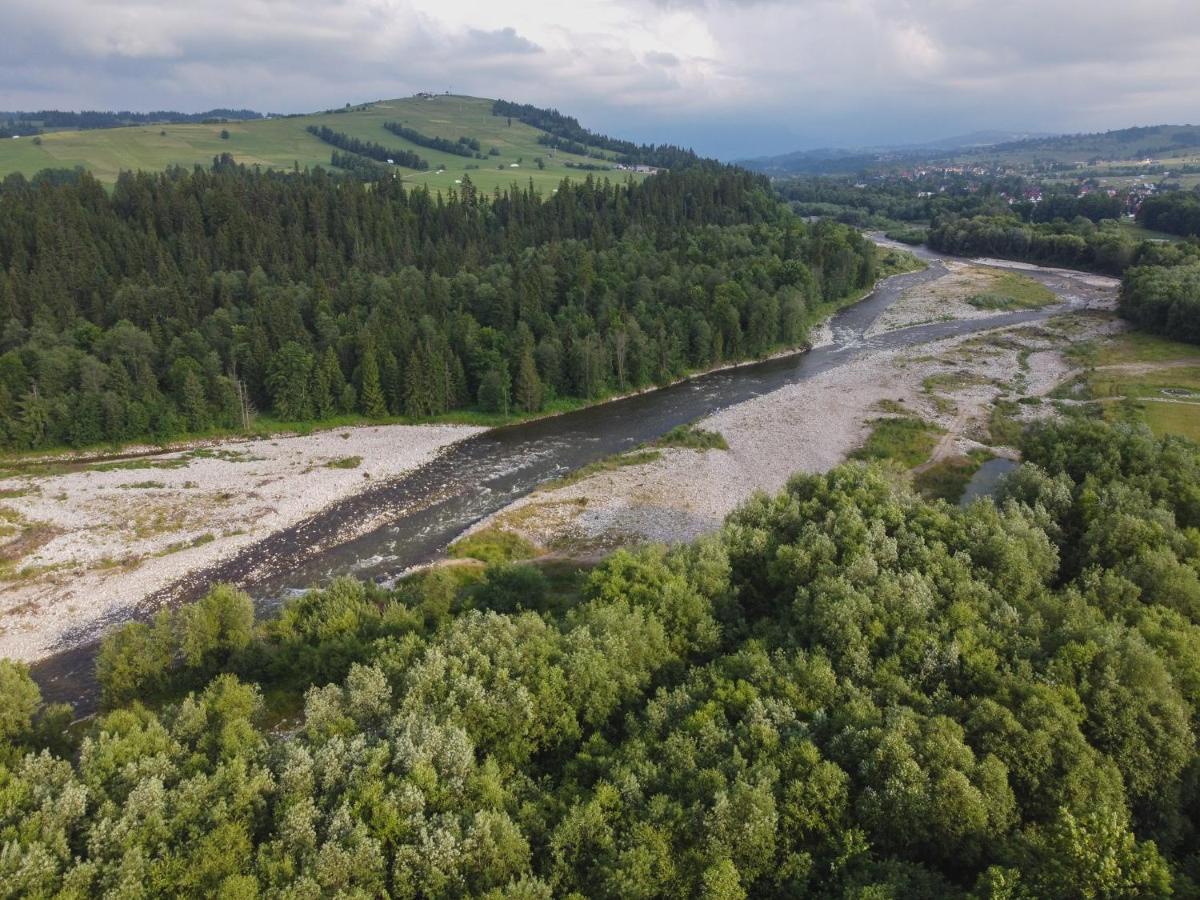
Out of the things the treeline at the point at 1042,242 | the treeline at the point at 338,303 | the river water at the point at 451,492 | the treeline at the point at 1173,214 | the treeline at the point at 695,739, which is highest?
the treeline at the point at 1173,214

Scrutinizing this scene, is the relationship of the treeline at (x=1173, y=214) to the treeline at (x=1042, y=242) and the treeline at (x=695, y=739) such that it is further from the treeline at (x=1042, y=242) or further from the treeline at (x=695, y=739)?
the treeline at (x=695, y=739)

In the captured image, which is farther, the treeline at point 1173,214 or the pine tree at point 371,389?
the treeline at point 1173,214

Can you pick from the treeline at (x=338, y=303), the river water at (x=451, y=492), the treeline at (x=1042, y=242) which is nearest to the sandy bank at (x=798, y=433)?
the river water at (x=451, y=492)

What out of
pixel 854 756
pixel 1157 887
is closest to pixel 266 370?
pixel 854 756

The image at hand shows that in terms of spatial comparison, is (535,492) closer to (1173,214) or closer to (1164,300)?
(1164,300)

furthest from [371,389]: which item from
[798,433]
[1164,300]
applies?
[1164,300]

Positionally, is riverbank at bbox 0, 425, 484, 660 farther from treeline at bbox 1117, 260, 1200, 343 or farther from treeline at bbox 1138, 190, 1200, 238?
treeline at bbox 1138, 190, 1200, 238

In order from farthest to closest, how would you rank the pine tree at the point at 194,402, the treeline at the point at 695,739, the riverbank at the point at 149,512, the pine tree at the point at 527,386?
1. the pine tree at the point at 527,386
2. the pine tree at the point at 194,402
3. the riverbank at the point at 149,512
4. the treeline at the point at 695,739
